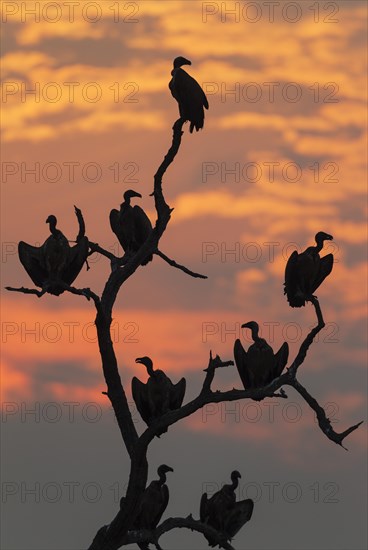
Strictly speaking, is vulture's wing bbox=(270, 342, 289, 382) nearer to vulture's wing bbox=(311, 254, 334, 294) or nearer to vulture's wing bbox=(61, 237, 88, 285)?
vulture's wing bbox=(311, 254, 334, 294)

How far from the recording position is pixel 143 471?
77.9 ft

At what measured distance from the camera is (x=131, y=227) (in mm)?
25859

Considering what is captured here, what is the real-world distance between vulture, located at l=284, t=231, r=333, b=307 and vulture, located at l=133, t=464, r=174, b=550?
4.27 m

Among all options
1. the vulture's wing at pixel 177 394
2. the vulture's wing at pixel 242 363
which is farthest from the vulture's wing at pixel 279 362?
the vulture's wing at pixel 177 394

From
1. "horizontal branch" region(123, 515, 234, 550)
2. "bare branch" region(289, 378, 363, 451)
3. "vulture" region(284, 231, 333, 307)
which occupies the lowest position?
"horizontal branch" region(123, 515, 234, 550)

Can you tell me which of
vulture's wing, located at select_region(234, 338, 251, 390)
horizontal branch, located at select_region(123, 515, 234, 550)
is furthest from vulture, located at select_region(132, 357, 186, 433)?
horizontal branch, located at select_region(123, 515, 234, 550)

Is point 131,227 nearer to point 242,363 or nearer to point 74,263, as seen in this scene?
point 74,263

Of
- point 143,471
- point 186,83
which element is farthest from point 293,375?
point 186,83

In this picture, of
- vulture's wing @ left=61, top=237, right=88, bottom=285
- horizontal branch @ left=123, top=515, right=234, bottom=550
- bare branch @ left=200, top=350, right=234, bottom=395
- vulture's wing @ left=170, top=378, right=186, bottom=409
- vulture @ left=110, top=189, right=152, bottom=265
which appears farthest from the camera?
vulture @ left=110, top=189, right=152, bottom=265

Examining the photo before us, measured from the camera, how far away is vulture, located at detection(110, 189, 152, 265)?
25.8 metres

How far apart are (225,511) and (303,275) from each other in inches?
195

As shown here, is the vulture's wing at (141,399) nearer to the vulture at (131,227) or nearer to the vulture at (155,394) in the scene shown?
the vulture at (155,394)

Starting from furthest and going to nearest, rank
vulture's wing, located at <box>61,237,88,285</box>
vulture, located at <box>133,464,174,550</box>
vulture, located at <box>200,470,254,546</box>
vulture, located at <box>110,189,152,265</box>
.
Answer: vulture, located at <box>200,470,254,546</box>
vulture, located at <box>110,189,152,265</box>
vulture, located at <box>133,464,174,550</box>
vulture's wing, located at <box>61,237,88,285</box>

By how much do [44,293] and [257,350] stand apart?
3466 mm
